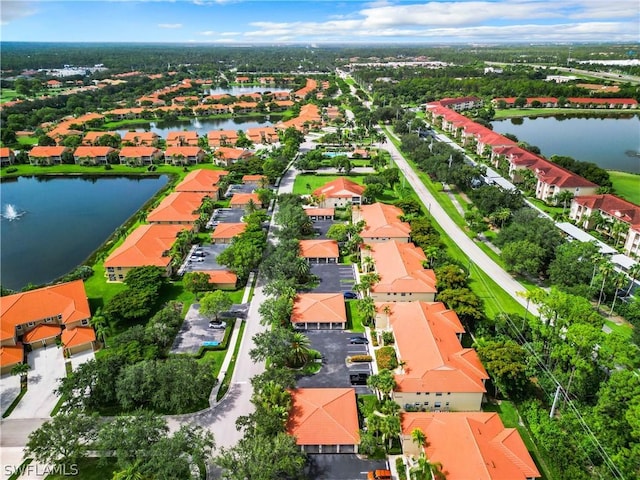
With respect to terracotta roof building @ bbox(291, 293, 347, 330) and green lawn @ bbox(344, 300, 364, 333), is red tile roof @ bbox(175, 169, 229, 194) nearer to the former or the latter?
terracotta roof building @ bbox(291, 293, 347, 330)

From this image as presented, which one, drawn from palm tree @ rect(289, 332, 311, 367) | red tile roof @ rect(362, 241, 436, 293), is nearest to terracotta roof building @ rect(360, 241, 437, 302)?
red tile roof @ rect(362, 241, 436, 293)

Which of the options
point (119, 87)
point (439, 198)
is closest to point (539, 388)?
point (439, 198)

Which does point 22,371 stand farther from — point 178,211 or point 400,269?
point 400,269

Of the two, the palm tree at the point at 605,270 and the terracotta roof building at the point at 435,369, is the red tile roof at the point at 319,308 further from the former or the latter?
the palm tree at the point at 605,270

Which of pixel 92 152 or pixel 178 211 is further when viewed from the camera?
pixel 92 152

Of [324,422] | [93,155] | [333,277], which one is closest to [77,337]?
[324,422]

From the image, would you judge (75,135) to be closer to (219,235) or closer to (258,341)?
(219,235)
